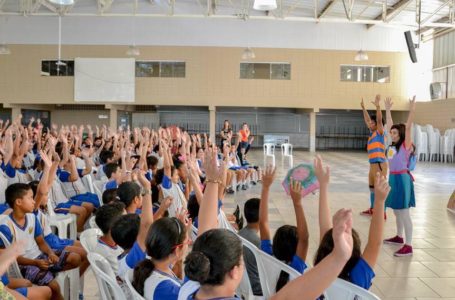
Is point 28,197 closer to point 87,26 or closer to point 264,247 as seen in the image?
point 264,247

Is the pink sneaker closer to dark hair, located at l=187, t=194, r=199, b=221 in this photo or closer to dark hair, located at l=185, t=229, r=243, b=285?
dark hair, located at l=187, t=194, r=199, b=221

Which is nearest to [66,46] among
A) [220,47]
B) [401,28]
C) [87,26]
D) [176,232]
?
[87,26]

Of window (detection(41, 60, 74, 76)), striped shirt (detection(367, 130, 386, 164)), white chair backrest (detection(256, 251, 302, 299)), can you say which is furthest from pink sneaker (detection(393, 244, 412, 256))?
window (detection(41, 60, 74, 76))

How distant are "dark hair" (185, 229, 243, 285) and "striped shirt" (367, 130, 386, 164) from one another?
545 cm

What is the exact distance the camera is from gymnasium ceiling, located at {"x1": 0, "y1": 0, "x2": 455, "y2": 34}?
17.1m

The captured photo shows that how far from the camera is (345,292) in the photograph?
1.97 metres

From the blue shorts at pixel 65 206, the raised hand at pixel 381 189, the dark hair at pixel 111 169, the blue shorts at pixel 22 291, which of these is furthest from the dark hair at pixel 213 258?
the dark hair at pixel 111 169

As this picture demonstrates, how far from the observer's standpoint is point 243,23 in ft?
72.5

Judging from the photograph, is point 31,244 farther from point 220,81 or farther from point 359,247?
point 220,81

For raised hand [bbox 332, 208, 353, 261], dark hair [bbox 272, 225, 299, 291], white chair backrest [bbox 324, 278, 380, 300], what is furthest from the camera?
dark hair [bbox 272, 225, 299, 291]

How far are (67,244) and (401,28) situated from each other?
72.5ft

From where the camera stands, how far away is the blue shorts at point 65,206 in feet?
15.6

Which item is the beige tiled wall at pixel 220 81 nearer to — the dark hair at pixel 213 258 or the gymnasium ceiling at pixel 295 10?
the gymnasium ceiling at pixel 295 10

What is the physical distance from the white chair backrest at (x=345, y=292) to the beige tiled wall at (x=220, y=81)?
20.6 meters
